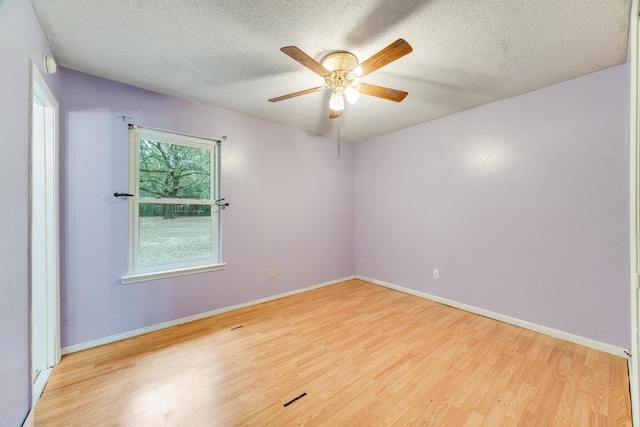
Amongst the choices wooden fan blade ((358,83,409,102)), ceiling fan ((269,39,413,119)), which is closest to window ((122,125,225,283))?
ceiling fan ((269,39,413,119))

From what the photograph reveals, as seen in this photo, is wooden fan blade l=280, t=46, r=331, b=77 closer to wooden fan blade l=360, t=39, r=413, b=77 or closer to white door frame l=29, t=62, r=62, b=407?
wooden fan blade l=360, t=39, r=413, b=77

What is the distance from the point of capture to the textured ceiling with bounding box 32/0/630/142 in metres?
1.47

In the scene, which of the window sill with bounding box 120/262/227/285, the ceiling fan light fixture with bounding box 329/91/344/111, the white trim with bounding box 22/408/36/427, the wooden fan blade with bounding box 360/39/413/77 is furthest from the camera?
the window sill with bounding box 120/262/227/285

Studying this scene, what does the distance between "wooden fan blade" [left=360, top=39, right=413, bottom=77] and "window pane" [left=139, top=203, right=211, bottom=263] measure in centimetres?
227

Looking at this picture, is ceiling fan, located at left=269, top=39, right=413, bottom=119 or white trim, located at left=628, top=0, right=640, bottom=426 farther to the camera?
ceiling fan, located at left=269, top=39, right=413, bottom=119

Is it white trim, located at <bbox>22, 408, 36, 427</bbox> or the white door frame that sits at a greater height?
the white door frame

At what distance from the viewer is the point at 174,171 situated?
2.68 meters

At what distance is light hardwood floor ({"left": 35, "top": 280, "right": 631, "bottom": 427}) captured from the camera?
4.79ft

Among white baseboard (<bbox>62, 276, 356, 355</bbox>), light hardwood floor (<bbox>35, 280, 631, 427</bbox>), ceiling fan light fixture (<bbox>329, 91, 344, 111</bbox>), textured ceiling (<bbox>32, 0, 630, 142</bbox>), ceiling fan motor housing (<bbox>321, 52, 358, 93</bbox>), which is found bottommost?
light hardwood floor (<bbox>35, 280, 631, 427</bbox>)

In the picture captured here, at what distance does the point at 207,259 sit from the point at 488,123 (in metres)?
3.61

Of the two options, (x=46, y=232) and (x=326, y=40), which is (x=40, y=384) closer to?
(x=46, y=232)

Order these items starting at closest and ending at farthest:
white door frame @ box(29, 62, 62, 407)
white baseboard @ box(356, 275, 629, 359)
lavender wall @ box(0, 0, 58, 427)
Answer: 1. lavender wall @ box(0, 0, 58, 427)
2. white door frame @ box(29, 62, 62, 407)
3. white baseboard @ box(356, 275, 629, 359)

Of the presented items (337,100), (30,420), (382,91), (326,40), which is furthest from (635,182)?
(30,420)

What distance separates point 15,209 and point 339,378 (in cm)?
215
